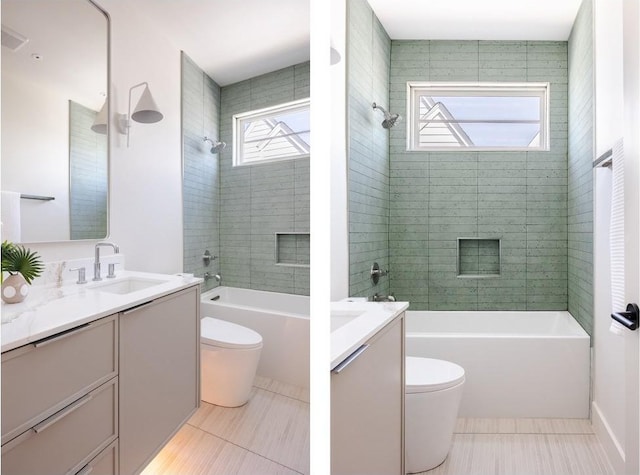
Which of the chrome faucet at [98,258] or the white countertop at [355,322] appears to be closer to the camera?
the chrome faucet at [98,258]

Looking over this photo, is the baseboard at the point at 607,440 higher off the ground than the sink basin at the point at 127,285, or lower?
lower

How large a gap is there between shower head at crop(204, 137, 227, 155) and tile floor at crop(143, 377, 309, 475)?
1.36 ft

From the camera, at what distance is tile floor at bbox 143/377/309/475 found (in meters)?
0.52

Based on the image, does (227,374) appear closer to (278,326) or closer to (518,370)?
(278,326)

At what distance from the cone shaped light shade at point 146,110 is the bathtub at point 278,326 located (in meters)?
0.30

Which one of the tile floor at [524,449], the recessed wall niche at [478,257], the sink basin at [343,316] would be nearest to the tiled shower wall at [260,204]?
the sink basin at [343,316]

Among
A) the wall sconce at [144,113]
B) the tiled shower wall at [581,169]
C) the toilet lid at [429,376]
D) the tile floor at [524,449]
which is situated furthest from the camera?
the tiled shower wall at [581,169]

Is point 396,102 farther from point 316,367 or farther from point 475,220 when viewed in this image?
point 316,367

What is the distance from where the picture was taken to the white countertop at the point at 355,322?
692 millimetres

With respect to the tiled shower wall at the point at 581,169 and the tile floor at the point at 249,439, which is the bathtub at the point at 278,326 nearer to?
the tile floor at the point at 249,439

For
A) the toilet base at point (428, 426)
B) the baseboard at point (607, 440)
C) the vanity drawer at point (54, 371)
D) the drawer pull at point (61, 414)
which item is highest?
the vanity drawer at point (54, 371)

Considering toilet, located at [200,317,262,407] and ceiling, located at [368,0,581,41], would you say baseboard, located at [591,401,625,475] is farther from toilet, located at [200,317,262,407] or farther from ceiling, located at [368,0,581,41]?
ceiling, located at [368,0,581,41]

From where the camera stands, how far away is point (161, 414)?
0.53m

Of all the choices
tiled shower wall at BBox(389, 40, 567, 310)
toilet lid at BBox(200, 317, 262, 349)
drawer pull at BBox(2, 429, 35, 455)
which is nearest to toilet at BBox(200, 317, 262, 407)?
toilet lid at BBox(200, 317, 262, 349)
